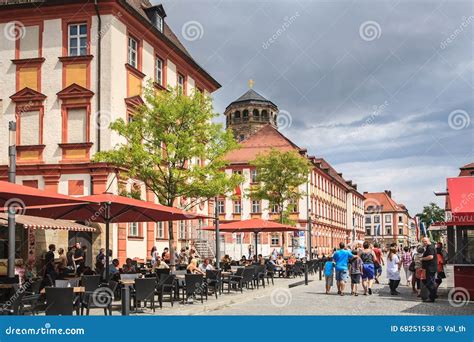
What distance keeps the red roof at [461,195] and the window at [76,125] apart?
1744cm

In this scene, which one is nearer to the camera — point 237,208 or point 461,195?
point 461,195

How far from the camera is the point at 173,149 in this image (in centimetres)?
2409

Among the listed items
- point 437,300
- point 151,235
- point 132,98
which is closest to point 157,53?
point 132,98

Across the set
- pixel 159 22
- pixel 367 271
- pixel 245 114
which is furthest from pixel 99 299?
pixel 245 114

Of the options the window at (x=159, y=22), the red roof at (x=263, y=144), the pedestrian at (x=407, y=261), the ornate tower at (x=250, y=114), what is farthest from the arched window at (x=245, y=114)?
the pedestrian at (x=407, y=261)

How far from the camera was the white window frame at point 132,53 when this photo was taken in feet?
102

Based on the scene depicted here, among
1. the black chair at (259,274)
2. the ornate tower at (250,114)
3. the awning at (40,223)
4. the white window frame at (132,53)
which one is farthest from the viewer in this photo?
the ornate tower at (250,114)

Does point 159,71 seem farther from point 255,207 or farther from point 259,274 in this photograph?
point 255,207

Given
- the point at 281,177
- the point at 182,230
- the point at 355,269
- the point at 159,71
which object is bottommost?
the point at 355,269

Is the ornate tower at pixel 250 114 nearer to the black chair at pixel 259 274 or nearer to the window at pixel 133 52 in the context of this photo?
the window at pixel 133 52

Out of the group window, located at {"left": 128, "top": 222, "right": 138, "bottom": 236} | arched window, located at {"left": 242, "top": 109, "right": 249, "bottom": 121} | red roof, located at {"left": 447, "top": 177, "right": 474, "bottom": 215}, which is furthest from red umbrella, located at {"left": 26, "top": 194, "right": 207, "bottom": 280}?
arched window, located at {"left": 242, "top": 109, "right": 249, "bottom": 121}

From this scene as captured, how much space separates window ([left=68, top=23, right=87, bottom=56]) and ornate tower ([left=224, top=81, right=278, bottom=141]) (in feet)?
194

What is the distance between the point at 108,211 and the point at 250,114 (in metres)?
74.4
